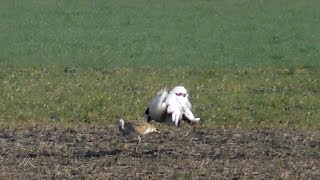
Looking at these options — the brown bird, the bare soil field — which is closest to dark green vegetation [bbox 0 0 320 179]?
the bare soil field

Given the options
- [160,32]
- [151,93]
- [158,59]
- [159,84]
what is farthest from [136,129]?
[160,32]

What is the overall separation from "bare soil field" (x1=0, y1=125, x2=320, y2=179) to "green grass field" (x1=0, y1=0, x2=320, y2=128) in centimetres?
134

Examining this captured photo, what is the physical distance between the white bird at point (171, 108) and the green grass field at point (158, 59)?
1724mm

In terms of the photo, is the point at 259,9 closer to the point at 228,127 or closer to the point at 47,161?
the point at 228,127

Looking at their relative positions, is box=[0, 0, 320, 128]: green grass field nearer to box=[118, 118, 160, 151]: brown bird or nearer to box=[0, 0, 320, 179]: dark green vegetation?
box=[0, 0, 320, 179]: dark green vegetation

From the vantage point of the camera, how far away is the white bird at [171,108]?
10.3m

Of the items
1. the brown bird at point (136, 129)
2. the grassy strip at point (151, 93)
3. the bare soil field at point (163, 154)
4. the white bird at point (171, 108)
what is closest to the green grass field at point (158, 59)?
the grassy strip at point (151, 93)

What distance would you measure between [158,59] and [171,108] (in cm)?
1022

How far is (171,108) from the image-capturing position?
10305mm

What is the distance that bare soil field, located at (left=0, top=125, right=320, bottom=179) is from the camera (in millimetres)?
8805

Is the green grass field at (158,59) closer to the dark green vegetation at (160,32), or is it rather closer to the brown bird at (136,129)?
the dark green vegetation at (160,32)

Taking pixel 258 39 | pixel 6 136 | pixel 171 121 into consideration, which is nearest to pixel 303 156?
pixel 171 121

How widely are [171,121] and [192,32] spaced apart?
14050 mm

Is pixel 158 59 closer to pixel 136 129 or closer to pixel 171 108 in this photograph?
pixel 171 108
